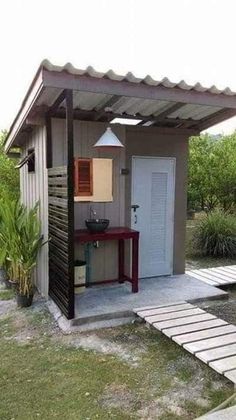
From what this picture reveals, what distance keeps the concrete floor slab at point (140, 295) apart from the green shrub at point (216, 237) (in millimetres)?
2627

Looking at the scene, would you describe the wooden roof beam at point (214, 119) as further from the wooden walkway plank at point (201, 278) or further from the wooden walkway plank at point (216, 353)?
the wooden walkway plank at point (216, 353)

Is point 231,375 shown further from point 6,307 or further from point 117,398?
point 6,307

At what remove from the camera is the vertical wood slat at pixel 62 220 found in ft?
12.4

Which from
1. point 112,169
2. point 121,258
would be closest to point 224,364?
point 121,258

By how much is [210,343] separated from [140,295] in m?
1.66

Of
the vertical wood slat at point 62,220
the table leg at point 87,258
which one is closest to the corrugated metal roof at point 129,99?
the vertical wood slat at point 62,220

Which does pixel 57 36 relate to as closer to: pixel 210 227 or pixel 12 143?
pixel 12 143

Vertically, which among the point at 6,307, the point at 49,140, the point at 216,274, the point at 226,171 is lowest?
the point at 6,307

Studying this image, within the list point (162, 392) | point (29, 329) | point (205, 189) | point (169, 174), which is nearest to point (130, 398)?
point (162, 392)

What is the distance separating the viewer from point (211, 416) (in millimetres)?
2184

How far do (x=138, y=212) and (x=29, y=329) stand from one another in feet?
8.11

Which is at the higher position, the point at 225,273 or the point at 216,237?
the point at 216,237

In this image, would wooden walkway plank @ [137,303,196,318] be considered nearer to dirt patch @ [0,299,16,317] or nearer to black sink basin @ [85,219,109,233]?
black sink basin @ [85,219,109,233]

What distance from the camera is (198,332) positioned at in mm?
3598
